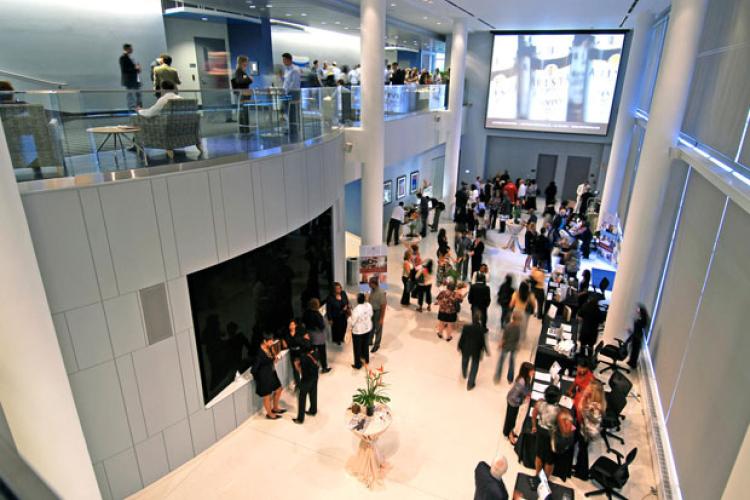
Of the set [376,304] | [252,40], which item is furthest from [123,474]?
[252,40]

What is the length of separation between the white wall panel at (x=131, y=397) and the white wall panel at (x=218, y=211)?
175cm

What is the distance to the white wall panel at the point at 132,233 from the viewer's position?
5.16m

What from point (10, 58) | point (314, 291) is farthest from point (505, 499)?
point (10, 58)

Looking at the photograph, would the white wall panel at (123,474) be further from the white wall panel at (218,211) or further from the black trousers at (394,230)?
the black trousers at (394,230)

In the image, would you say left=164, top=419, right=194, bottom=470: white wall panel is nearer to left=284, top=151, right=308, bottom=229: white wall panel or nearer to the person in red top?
left=284, top=151, right=308, bottom=229: white wall panel

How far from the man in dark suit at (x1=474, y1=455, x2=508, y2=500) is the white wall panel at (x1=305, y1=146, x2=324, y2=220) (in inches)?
203

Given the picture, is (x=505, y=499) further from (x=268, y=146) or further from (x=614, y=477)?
(x=268, y=146)

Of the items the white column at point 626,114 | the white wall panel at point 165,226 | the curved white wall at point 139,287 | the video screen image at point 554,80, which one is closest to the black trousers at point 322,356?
the curved white wall at point 139,287

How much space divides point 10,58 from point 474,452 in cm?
1172

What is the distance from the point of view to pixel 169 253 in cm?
582

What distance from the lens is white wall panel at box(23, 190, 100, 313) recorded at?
15.3 feet

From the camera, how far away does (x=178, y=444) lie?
255 inches

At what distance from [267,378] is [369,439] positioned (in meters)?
1.98

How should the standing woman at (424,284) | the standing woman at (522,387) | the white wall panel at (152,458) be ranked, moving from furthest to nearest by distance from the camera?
the standing woman at (424,284)
the standing woman at (522,387)
the white wall panel at (152,458)
